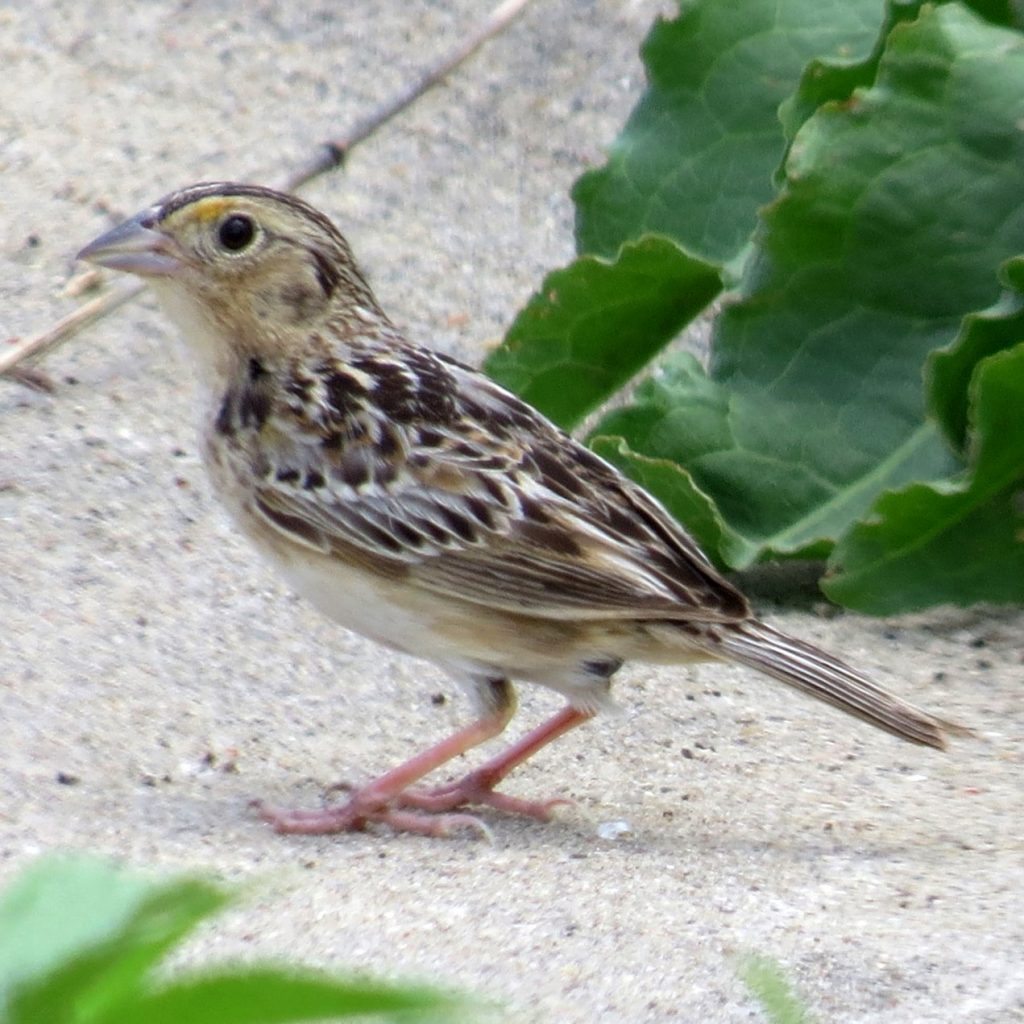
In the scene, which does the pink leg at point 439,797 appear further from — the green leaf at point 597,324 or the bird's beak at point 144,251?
the green leaf at point 597,324

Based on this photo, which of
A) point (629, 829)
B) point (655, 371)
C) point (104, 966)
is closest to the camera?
point (104, 966)

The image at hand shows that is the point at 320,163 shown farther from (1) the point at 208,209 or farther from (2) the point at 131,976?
(2) the point at 131,976

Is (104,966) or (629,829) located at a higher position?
(629,829)

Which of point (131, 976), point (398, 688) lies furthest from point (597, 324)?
point (131, 976)

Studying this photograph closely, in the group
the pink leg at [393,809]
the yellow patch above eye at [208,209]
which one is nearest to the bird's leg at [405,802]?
the pink leg at [393,809]

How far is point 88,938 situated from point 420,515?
10.8 ft

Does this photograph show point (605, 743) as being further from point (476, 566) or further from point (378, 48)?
point (378, 48)

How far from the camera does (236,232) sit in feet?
13.8

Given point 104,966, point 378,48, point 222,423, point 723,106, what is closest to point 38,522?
point 222,423

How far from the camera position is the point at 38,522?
15.5 ft

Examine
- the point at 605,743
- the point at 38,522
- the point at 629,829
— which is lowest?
the point at 629,829

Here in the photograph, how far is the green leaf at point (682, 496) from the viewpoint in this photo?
4.79 meters

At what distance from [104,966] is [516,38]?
6.93 meters

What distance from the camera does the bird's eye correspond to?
4191 mm
